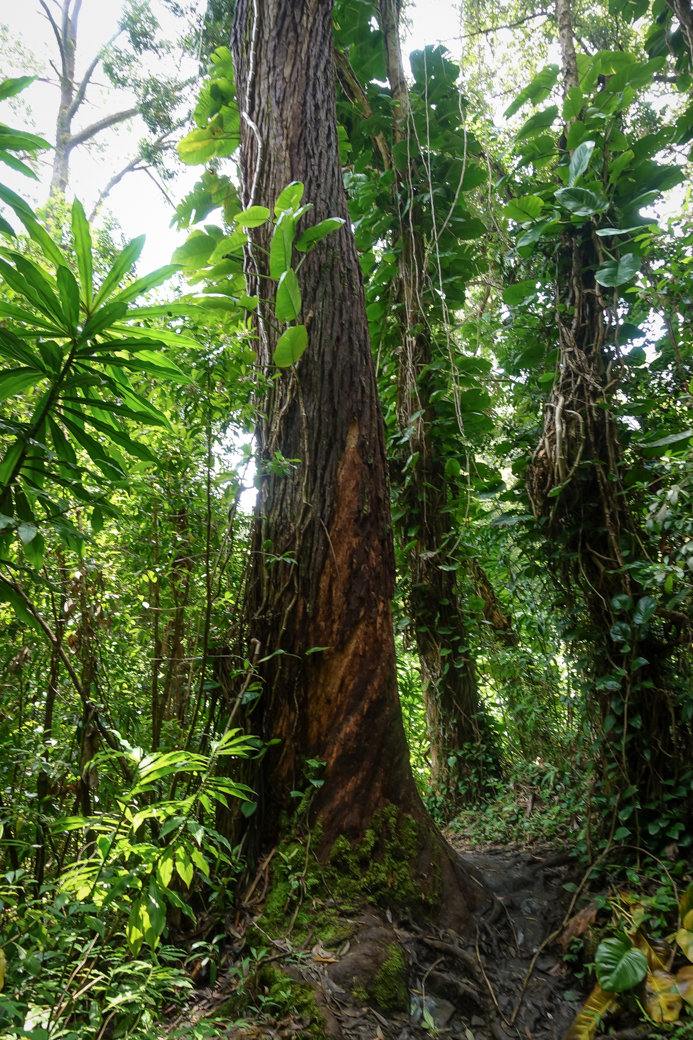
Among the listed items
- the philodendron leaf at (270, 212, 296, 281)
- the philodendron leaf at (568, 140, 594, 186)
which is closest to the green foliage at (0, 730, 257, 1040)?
the philodendron leaf at (270, 212, 296, 281)

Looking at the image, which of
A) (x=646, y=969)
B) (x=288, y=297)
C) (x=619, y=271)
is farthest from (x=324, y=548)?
(x=619, y=271)

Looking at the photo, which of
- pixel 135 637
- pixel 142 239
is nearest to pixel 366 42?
pixel 142 239

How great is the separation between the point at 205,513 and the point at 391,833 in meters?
1.24

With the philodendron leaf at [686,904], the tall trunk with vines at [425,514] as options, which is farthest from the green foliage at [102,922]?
the tall trunk with vines at [425,514]

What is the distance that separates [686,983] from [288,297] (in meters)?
2.46

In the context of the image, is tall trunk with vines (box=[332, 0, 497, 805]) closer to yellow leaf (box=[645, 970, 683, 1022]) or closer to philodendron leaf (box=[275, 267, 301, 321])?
philodendron leaf (box=[275, 267, 301, 321])

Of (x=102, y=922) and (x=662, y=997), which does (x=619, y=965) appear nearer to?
(x=662, y=997)

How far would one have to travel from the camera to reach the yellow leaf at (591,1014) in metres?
1.78

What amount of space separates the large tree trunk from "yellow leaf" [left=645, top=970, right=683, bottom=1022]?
59 centimetres

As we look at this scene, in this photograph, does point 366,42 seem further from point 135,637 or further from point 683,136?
point 135,637

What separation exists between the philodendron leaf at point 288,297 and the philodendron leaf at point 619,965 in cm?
232

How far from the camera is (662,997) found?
1760mm

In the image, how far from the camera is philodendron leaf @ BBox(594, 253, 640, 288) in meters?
2.71

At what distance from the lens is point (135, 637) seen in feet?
7.16
